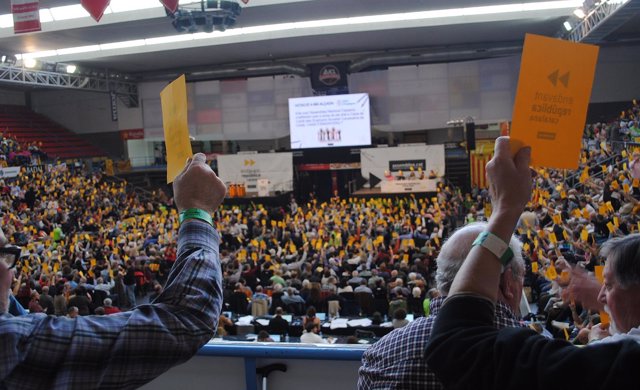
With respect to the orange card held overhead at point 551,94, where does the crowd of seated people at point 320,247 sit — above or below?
below

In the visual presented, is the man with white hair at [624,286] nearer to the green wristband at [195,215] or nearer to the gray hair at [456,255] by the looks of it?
the gray hair at [456,255]

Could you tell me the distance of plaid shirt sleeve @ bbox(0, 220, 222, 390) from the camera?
94cm

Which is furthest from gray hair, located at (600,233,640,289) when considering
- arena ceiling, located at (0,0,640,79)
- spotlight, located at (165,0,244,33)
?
arena ceiling, located at (0,0,640,79)

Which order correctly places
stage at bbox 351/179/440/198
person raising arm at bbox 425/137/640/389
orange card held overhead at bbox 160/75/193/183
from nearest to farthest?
person raising arm at bbox 425/137/640/389 → orange card held overhead at bbox 160/75/193/183 → stage at bbox 351/179/440/198

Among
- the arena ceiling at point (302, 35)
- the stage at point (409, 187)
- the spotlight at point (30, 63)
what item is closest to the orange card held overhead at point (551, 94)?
the arena ceiling at point (302, 35)

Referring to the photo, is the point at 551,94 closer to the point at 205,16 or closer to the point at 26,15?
the point at 26,15

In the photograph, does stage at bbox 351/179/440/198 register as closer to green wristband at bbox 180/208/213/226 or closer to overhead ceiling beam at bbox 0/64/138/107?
overhead ceiling beam at bbox 0/64/138/107

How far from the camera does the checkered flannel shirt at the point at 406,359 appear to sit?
1265 mm

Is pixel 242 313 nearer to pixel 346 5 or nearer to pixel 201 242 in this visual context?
pixel 201 242

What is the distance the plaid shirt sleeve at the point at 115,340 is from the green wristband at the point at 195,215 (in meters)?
0.15

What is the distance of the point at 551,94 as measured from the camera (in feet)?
4.71

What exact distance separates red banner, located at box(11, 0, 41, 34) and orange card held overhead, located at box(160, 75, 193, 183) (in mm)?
9590

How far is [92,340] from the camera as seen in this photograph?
0.97 meters

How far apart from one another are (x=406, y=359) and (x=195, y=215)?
1.89 ft
